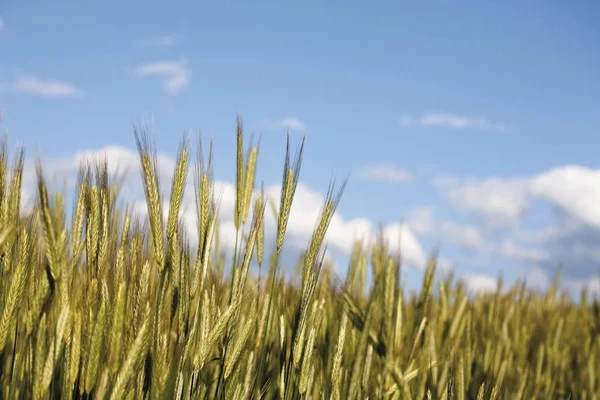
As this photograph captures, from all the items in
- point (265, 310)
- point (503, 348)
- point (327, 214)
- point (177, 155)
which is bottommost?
point (503, 348)

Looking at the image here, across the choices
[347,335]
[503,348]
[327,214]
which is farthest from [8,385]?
[503,348]

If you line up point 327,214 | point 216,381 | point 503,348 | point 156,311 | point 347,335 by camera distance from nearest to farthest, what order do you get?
point 156,311 → point 327,214 → point 216,381 → point 347,335 → point 503,348

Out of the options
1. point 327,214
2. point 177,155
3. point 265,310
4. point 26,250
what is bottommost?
point 265,310

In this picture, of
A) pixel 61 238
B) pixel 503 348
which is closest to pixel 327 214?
pixel 61 238

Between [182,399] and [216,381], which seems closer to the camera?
[182,399]

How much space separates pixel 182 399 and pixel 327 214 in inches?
20.5

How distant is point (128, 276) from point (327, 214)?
472mm

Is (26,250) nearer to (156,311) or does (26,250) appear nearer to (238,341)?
(156,311)

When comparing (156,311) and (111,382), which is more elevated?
(156,311)

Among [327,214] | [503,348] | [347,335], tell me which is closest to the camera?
[327,214]

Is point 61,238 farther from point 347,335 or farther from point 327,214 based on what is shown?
point 347,335

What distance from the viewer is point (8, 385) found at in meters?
1.45

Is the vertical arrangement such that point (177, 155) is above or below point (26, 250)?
above

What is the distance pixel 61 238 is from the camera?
1.37 m
